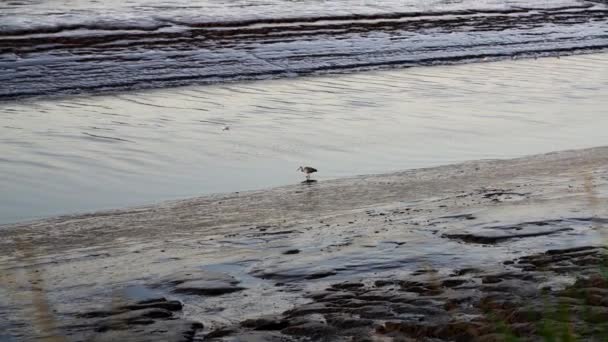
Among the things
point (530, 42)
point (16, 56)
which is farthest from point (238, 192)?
point (530, 42)

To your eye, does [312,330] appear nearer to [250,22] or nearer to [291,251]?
[291,251]

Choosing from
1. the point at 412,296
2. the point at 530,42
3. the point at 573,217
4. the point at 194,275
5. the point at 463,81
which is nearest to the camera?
the point at 412,296

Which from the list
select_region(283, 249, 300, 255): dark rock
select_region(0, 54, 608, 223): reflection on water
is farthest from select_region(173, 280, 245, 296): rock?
select_region(0, 54, 608, 223): reflection on water

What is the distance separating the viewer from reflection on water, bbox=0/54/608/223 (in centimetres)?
784

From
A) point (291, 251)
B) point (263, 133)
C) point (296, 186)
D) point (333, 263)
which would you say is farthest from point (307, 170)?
point (333, 263)

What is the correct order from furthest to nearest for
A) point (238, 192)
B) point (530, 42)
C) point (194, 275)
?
point (530, 42)
point (238, 192)
point (194, 275)

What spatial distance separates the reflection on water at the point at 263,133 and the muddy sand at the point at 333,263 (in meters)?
0.58

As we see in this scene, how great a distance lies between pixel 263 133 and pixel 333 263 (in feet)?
12.8

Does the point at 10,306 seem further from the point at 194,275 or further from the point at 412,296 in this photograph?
the point at 412,296

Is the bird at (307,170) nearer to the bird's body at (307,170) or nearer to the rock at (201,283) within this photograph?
the bird's body at (307,170)

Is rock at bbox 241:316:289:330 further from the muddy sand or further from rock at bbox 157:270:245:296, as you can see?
rock at bbox 157:270:245:296

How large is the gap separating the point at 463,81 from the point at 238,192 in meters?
5.79

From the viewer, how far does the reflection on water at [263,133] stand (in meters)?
7.84

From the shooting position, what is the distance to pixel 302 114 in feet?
34.1
